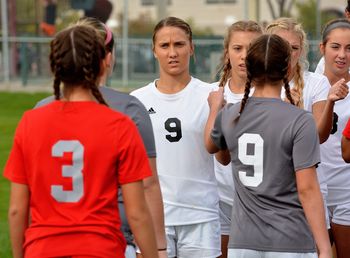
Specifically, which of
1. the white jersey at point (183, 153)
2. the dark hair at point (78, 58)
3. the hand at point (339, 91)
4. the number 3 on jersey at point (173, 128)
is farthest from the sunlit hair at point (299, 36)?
the dark hair at point (78, 58)

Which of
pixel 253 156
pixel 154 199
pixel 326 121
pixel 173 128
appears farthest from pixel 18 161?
pixel 326 121

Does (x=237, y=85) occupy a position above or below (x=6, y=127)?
above

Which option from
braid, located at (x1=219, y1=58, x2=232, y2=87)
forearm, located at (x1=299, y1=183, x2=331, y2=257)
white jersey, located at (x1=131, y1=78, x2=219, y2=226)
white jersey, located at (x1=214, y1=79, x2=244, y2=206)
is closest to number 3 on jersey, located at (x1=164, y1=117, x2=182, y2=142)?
white jersey, located at (x1=131, y1=78, x2=219, y2=226)

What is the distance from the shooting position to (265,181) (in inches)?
213

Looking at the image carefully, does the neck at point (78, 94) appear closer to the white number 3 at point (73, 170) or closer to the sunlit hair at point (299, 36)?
the white number 3 at point (73, 170)

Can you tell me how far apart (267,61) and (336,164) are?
227 centimetres

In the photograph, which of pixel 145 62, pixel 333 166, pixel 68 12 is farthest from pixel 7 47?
pixel 333 166

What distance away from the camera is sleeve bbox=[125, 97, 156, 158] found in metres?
5.10

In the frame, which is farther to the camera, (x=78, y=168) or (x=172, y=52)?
(x=172, y=52)

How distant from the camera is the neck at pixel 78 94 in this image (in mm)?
4641

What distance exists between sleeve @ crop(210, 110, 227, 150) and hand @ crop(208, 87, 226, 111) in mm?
450

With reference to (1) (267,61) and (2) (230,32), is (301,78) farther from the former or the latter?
(1) (267,61)

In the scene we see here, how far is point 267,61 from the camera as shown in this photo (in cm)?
542

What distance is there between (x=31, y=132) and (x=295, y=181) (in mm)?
1473
